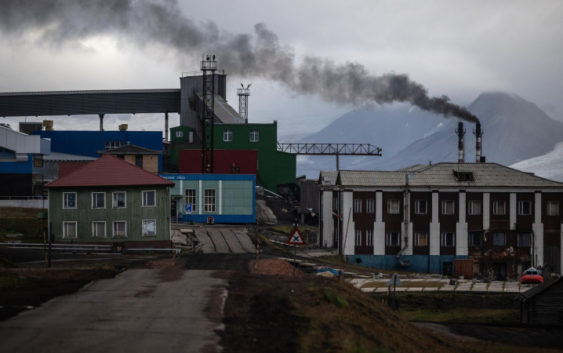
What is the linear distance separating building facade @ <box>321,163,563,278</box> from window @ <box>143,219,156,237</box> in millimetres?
16821

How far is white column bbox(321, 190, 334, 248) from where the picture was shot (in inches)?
2514

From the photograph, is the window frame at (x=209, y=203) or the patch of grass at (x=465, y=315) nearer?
the patch of grass at (x=465, y=315)

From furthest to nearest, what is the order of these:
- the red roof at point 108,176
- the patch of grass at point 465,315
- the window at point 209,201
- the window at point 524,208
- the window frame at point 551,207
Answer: the window at point 209,201 → the window frame at point 551,207 → the window at point 524,208 → the red roof at point 108,176 → the patch of grass at point 465,315

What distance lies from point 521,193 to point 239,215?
24.2m

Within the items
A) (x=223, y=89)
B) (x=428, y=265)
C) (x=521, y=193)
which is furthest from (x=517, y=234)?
(x=223, y=89)

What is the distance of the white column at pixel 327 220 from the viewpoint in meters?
63.8

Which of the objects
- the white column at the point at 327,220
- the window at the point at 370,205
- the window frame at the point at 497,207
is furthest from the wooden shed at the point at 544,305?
the white column at the point at 327,220

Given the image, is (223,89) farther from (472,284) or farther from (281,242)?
(472,284)

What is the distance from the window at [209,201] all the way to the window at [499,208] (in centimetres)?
2419

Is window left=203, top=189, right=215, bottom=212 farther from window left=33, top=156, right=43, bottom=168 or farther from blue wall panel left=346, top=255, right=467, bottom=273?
window left=33, top=156, right=43, bottom=168

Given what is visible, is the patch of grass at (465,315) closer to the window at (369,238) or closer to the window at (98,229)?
the window at (369,238)

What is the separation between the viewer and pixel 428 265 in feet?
194

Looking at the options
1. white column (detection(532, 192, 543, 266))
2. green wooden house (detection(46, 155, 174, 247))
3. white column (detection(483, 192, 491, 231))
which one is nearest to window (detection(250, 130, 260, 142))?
white column (detection(483, 192, 491, 231))

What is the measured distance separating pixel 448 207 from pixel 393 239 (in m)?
5.19
